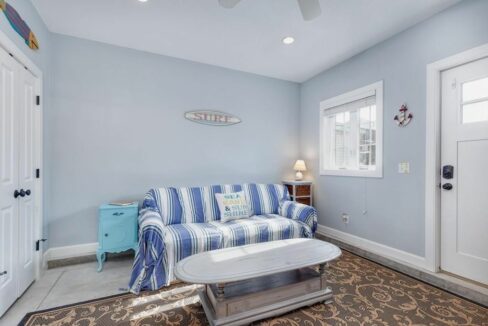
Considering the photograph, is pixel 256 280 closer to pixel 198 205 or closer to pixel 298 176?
pixel 198 205

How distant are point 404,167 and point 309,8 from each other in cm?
208

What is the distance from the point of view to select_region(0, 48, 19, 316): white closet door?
6.16 feet

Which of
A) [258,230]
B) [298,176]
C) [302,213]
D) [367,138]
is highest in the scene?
[367,138]

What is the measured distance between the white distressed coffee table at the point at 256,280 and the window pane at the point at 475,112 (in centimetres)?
184

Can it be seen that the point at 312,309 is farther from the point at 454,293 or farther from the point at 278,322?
Answer: the point at 454,293

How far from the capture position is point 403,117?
286 centimetres

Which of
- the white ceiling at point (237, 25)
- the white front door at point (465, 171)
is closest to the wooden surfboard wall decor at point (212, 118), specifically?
the white ceiling at point (237, 25)

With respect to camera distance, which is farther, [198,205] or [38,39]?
[198,205]

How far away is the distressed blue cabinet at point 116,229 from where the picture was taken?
2.74 metres

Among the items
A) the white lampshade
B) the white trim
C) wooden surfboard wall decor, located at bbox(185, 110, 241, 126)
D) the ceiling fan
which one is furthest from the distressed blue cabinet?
the white lampshade

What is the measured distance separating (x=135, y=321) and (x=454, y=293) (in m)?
2.80

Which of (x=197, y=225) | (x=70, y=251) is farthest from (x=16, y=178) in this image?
(x=197, y=225)

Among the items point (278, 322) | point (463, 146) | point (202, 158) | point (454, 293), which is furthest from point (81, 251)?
point (463, 146)

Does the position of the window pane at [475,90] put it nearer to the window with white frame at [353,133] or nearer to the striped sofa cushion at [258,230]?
the window with white frame at [353,133]
